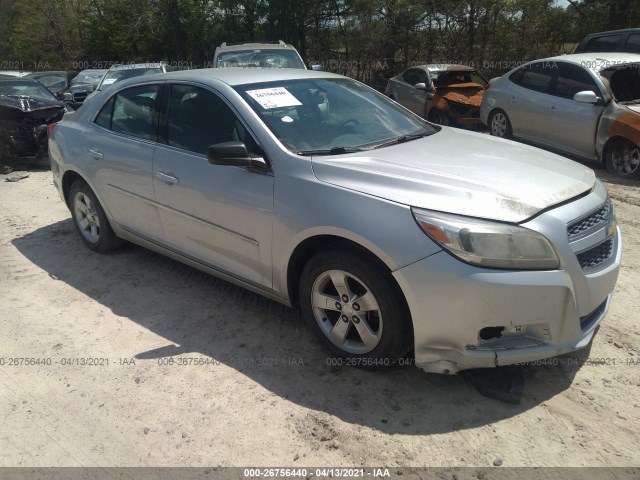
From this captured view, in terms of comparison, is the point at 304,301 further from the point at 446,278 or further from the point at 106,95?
the point at 106,95

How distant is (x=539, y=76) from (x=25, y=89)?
9.41 m

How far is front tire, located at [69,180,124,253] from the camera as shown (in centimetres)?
485

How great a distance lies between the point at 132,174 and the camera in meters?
4.23

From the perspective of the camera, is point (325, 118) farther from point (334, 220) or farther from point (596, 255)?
point (596, 255)

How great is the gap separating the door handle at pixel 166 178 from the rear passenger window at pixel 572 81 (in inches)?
237

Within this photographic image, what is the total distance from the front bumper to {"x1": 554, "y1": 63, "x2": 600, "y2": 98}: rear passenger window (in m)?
5.42

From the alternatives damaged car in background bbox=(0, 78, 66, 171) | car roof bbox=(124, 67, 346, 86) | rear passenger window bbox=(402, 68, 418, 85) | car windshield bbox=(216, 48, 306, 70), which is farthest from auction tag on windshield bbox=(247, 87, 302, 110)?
rear passenger window bbox=(402, 68, 418, 85)

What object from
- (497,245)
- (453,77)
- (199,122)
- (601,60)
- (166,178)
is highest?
(601,60)

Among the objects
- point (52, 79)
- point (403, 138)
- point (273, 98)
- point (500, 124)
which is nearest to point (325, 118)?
point (273, 98)

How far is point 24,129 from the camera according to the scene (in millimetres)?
8852

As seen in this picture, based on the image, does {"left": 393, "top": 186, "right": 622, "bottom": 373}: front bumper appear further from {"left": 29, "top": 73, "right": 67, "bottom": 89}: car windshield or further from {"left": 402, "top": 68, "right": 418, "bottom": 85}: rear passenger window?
{"left": 29, "top": 73, "right": 67, "bottom": 89}: car windshield

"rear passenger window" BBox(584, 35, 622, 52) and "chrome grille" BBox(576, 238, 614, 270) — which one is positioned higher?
"rear passenger window" BBox(584, 35, 622, 52)

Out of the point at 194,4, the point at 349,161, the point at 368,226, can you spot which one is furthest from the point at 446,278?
the point at 194,4

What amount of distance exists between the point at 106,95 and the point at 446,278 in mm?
3679
